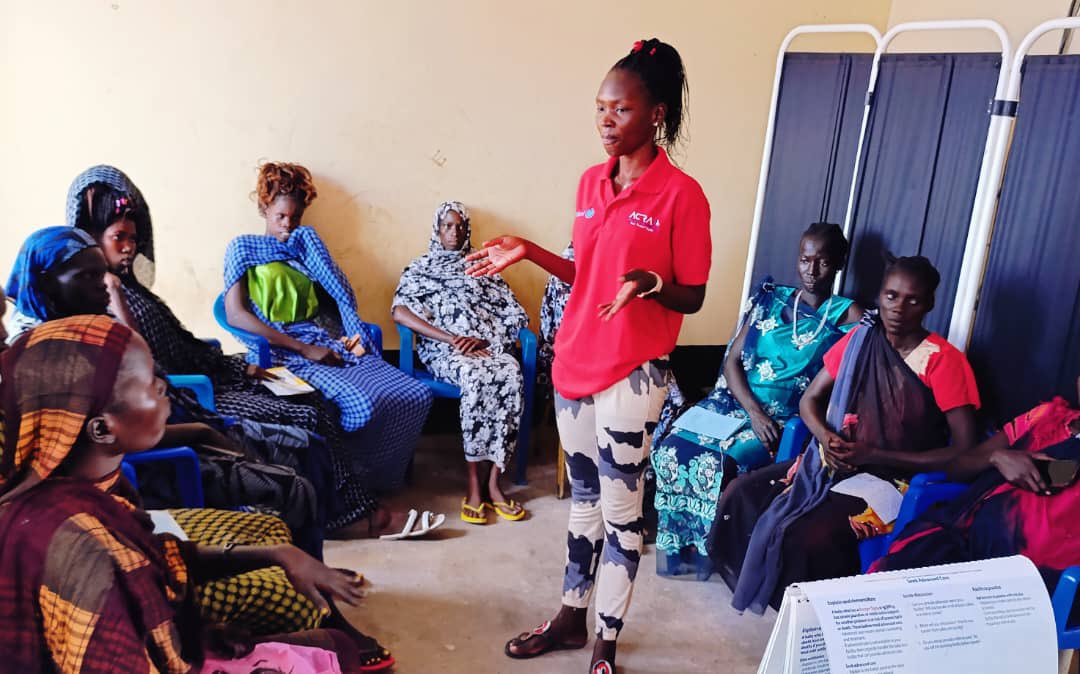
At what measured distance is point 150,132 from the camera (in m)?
3.47

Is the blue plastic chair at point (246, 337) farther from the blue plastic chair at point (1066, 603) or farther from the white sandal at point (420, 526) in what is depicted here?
the blue plastic chair at point (1066, 603)

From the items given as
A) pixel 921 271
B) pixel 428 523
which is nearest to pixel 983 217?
pixel 921 271

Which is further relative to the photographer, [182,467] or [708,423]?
[708,423]

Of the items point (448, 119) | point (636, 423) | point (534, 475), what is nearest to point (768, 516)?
point (636, 423)

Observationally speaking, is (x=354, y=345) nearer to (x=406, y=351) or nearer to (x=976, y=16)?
(x=406, y=351)

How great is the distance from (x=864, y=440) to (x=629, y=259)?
1.16 metres

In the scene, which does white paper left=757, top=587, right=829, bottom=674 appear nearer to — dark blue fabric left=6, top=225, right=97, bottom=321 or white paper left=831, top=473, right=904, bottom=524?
white paper left=831, top=473, right=904, bottom=524

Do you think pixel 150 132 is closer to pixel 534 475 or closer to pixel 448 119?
pixel 448 119

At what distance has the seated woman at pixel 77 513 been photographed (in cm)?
121

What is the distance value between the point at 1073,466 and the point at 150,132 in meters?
3.61

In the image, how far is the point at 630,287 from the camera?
6.05 ft

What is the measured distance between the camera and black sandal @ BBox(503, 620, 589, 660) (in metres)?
2.44

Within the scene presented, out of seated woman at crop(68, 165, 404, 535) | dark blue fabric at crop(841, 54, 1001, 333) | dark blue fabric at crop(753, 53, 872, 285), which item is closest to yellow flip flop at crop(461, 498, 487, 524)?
seated woman at crop(68, 165, 404, 535)

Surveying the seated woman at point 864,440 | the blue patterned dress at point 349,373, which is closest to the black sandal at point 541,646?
the seated woman at point 864,440
